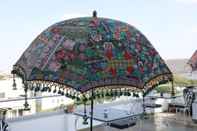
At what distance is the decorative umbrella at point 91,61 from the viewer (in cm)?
222

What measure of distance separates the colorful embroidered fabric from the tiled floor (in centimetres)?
467

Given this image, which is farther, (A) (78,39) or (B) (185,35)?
(B) (185,35)

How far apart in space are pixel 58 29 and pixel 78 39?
27 centimetres

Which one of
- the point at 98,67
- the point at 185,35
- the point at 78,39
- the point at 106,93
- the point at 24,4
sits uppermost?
the point at 24,4

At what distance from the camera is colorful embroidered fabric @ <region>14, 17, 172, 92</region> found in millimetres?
2234

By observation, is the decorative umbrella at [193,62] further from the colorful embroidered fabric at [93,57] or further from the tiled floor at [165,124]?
the colorful embroidered fabric at [93,57]

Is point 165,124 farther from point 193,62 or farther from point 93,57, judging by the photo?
point 93,57

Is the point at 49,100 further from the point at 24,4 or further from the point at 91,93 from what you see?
the point at 24,4

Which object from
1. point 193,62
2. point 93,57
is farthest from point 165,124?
point 93,57

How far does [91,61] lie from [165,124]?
19.9 ft

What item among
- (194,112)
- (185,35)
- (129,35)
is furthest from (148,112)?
(185,35)

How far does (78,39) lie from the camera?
234cm

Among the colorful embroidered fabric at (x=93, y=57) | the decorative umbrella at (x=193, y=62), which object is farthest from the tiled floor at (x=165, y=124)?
the colorful embroidered fabric at (x=93, y=57)

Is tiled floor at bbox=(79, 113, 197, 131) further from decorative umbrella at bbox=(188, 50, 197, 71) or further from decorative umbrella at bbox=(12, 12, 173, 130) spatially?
decorative umbrella at bbox=(12, 12, 173, 130)
